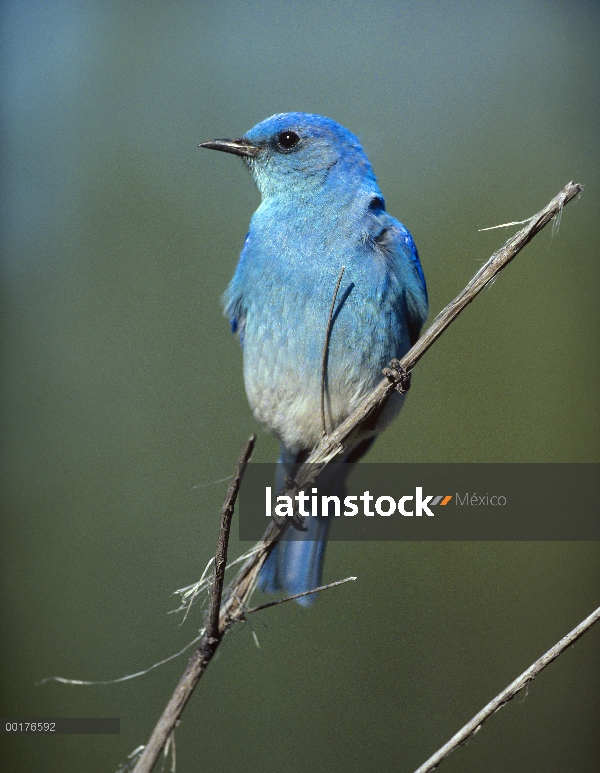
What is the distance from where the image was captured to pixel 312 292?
2.66 m

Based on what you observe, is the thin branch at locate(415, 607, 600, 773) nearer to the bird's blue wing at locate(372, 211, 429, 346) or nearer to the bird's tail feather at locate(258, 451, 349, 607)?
the bird's tail feather at locate(258, 451, 349, 607)

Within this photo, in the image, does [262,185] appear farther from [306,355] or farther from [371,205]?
[306,355]

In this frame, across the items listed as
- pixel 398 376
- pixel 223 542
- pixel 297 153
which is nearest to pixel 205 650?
pixel 223 542

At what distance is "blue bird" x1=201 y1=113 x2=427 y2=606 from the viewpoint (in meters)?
2.63

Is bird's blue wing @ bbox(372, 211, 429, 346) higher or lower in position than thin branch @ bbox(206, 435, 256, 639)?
higher

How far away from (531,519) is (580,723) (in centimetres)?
108

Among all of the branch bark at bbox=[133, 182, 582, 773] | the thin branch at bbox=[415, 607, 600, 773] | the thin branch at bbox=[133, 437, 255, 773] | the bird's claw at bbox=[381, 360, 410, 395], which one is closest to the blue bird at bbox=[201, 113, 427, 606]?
the bird's claw at bbox=[381, 360, 410, 395]

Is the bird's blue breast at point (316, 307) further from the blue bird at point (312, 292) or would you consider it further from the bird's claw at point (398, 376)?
the bird's claw at point (398, 376)

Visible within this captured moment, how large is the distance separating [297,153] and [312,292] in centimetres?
68

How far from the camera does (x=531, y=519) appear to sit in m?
2.93

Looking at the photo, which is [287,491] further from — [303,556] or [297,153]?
[297,153]

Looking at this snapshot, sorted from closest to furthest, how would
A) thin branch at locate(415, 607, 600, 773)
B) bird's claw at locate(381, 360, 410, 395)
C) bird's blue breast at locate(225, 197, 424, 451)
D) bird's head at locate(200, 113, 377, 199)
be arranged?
thin branch at locate(415, 607, 600, 773) < bird's claw at locate(381, 360, 410, 395) < bird's blue breast at locate(225, 197, 424, 451) < bird's head at locate(200, 113, 377, 199)

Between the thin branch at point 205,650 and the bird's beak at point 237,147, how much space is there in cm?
186

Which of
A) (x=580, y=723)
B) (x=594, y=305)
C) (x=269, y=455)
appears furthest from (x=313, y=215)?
(x=580, y=723)
